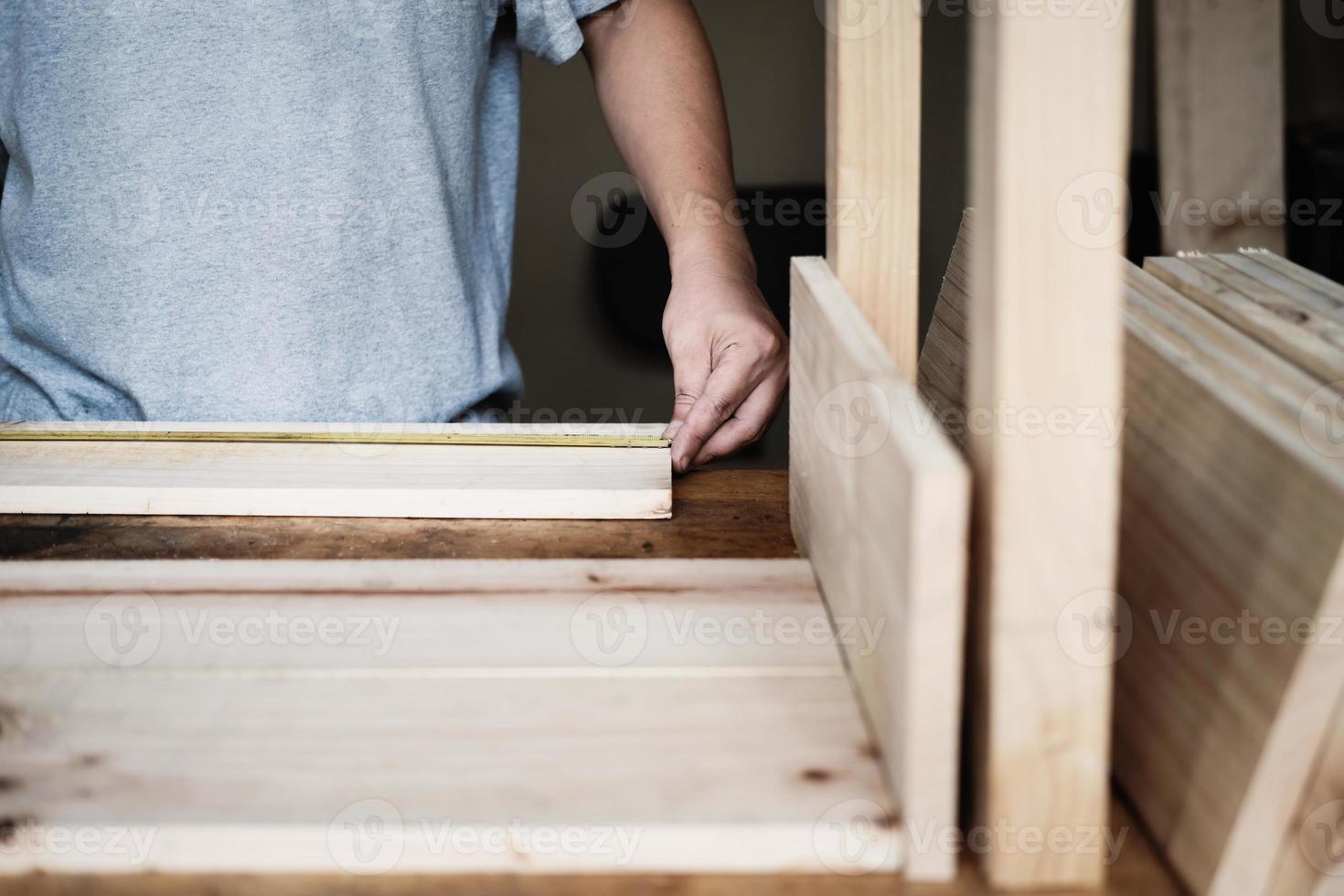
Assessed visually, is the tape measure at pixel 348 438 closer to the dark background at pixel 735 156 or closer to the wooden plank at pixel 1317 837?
the wooden plank at pixel 1317 837

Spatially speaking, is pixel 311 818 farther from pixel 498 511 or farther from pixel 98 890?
pixel 498 511

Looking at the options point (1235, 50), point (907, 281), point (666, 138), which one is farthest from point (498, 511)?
point (1235, 50)

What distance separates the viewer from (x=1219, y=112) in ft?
3.65

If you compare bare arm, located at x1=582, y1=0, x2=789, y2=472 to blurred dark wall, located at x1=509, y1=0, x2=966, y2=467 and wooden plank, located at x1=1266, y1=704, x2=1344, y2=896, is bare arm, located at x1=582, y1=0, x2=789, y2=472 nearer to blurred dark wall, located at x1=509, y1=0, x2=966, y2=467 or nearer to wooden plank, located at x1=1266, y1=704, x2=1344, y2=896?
wooden plank, located at x1=1266, y1=704, x2=1344, y2=896

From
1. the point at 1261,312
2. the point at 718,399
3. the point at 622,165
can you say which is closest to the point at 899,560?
the point at 1261,312

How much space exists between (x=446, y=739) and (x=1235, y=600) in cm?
35

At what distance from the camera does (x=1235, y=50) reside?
3.68 ft

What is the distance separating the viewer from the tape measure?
925 mm

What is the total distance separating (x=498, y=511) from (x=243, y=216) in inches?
23.6

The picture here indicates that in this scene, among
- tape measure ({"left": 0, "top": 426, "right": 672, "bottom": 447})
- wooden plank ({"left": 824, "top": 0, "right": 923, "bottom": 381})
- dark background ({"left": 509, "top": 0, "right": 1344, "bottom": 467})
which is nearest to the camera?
wooden plank ({"left": 824, "top": 0, "right": 923, "bottom": 381})

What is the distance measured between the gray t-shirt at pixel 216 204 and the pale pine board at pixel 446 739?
621mm

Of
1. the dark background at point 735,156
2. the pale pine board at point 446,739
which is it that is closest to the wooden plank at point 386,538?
the pale pine board at point 446,739

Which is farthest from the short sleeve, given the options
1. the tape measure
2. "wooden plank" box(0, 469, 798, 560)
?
"wooden plank" box(0, 469, 798, 560)

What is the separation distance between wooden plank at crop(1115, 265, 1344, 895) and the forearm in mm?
827
